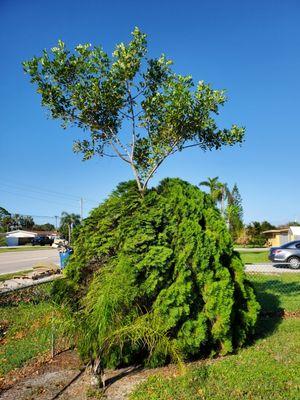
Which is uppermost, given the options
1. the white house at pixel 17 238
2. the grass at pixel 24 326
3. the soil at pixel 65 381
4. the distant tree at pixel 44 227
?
the distant tree at pixel 44 227

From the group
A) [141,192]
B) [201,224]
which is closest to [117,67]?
[141,192]

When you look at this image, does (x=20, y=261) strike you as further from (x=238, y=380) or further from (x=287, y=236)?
(x=287, y=236)

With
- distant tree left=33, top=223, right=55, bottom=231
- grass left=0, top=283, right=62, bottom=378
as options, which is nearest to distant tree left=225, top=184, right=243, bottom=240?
grass left=0, top=283, right=62, bottom=378

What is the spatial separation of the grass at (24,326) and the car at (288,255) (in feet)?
45.9

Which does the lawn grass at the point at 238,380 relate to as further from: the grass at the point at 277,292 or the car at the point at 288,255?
the car at the point at 288,255

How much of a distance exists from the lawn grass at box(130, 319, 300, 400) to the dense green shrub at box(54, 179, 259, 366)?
0.93 ft

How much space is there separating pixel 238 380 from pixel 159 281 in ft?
4.74

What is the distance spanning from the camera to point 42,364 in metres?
5.73

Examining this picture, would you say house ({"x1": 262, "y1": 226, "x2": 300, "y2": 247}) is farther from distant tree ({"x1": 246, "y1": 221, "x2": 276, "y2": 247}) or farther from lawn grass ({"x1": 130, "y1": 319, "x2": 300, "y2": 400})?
lawn grass ({"x1": 130, "y1": 319, "x2": 300, "y2": 400})

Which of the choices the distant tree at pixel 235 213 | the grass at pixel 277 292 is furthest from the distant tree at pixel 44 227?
the grass at pixel 277 292

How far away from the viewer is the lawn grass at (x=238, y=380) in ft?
14.0

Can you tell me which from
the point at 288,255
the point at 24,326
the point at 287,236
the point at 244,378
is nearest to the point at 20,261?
the point at 288,255

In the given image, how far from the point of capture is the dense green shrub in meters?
4.66

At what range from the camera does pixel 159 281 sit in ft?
17.1
